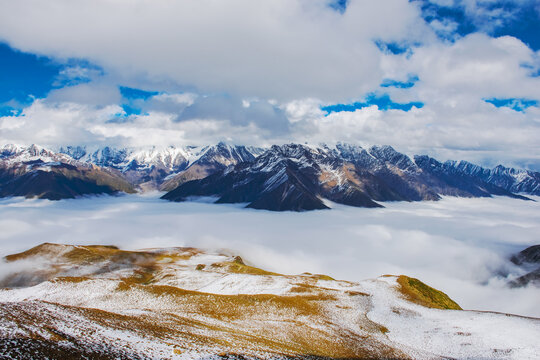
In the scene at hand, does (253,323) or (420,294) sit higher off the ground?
(253,323)

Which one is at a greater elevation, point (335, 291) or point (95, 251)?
point (335, 291)

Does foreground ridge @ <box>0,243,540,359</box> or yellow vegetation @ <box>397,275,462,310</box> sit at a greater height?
foreground ridge @ <box>0,243,540,359</box>

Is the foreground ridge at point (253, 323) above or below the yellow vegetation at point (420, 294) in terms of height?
above

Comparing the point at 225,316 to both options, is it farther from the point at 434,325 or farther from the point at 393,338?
the point at 434,325

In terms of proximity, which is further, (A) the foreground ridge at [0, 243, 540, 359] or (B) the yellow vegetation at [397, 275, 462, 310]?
(B) the yellow vegetation at [397, 275, 462, 310]

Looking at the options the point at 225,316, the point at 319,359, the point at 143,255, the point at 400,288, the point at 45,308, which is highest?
the point at 45,308

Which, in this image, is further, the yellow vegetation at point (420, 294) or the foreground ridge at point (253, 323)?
the yellow vegetation at point (420, 294)

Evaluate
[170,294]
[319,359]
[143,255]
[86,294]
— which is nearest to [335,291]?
[170,294]

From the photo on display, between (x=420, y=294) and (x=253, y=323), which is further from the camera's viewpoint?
(x=420, y=294)
